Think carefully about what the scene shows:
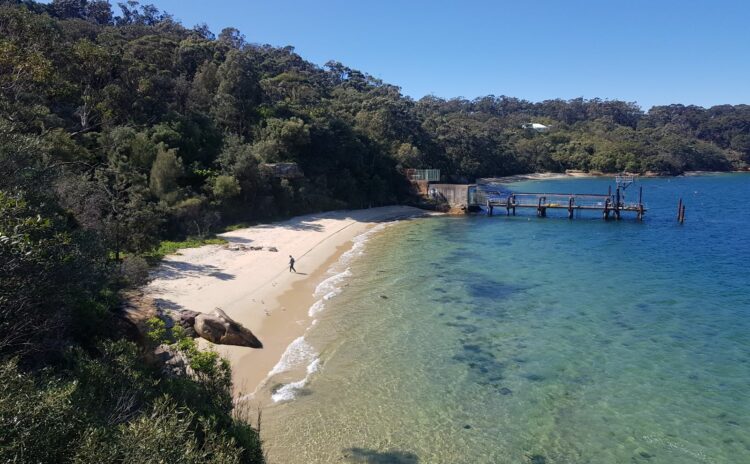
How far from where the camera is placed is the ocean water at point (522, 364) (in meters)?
12.0

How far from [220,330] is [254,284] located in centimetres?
733

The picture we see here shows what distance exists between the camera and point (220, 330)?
640 inches

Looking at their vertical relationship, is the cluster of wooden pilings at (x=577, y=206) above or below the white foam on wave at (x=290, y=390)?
above

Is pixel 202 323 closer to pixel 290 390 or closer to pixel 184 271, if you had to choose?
pixel 290 390

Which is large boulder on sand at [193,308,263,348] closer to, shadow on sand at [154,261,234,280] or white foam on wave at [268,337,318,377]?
white foam on wave at [268,337,318,377]

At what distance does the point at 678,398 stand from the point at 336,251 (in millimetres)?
23739

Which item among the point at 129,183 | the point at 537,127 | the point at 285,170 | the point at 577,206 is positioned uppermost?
the point at 537,127

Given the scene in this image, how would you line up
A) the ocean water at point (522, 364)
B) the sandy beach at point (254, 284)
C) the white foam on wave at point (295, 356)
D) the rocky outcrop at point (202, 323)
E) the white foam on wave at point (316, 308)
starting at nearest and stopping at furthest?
the ocean water at point (522, 364) < the rocky outcrop at point (202, 323) < the white foam on wave at point (295, 356) < the sandy beach at point (254, 284) < the white foam on wave at point (316, 308)

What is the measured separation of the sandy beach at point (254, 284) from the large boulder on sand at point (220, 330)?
0.27 m

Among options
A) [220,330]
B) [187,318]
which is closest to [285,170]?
[187,318]

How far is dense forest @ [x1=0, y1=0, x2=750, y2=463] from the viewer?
21.5ft

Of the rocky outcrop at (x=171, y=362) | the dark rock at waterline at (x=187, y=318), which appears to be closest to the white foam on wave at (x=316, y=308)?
the dark rock at waterline at (x=187, y=318)

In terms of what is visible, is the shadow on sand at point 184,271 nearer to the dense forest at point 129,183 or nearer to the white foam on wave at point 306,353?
the dense forest at point 129,183

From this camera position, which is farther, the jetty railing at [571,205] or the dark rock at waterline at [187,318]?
the jetty railing at [571,205]
